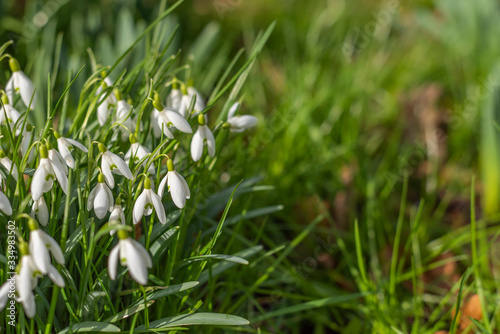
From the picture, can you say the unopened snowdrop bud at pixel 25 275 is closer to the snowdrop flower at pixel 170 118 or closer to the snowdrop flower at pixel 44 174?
the snowdrop flower at pixel 44 174

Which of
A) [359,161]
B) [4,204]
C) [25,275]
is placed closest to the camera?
[25,275]

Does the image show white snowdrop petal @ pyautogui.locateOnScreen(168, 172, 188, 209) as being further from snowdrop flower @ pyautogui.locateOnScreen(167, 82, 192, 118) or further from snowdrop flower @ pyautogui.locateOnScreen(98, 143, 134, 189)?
snowdrop flower @ pyautogui.locateOnScreen(167, 82, 192, 118)

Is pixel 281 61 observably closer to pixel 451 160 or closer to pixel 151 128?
pixel 451 160

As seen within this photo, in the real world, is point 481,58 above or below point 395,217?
above

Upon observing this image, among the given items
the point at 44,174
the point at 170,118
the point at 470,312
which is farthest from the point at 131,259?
the point at 470,312

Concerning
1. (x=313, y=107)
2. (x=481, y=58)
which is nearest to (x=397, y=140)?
(x=313, y=107)

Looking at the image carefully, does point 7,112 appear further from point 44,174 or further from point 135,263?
point 135,263

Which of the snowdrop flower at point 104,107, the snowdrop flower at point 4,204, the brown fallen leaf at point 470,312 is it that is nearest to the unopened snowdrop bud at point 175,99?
the snowdrop flower at point 104,107
